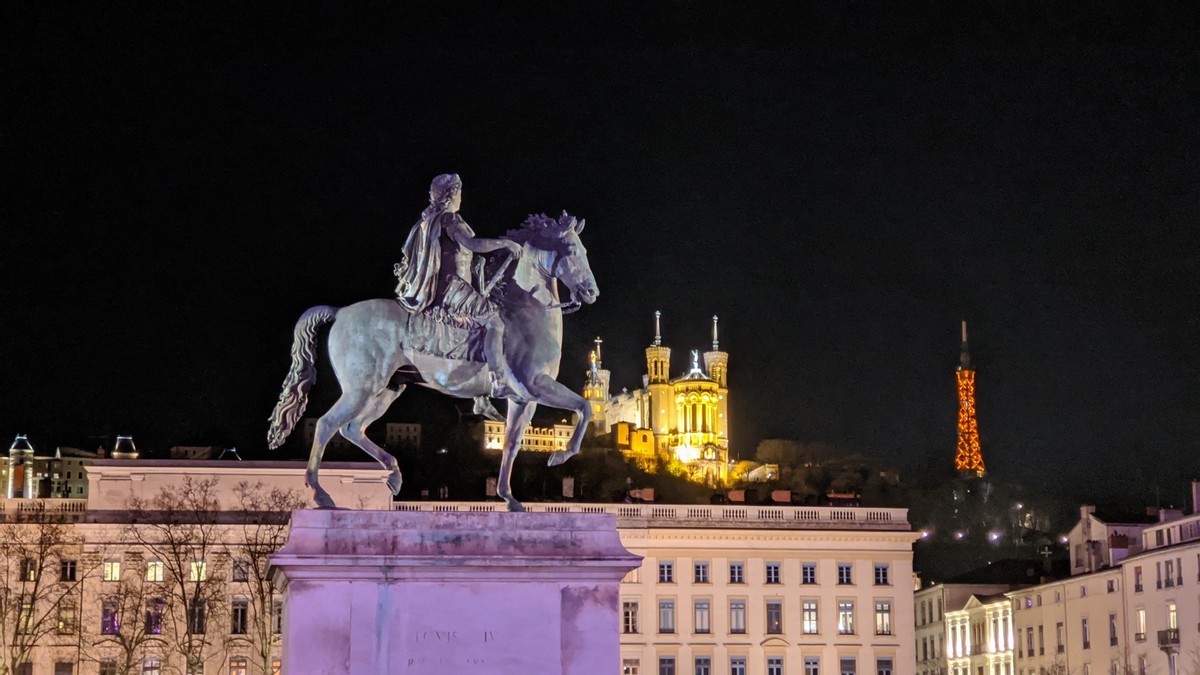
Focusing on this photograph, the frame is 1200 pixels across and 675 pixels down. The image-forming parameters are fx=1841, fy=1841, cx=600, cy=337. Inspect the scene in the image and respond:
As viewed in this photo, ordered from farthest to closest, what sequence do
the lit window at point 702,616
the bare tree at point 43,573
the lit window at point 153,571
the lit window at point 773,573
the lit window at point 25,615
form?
the lit window at point 773,573
the lit window at point 702,616
the lit window at point 153,571
the bare tree at point 43,573
the lit window at point 25,615

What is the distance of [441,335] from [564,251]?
61.4 inches

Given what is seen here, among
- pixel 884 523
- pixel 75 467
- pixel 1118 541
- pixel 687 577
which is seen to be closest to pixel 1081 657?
pixel 1118 541

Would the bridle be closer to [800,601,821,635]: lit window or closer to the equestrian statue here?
the equestrian statue

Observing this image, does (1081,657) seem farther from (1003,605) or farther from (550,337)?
(550,337)

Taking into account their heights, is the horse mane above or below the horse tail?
above

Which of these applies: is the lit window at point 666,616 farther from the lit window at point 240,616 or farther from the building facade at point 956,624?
the building facade at point 956,624

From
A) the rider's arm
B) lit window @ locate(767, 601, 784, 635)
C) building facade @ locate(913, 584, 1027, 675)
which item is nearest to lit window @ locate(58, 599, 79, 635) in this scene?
lit window @ locate(767, 601, 784, 635)

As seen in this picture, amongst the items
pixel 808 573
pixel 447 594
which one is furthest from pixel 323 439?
pixel 808 573

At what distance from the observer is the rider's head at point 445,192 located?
19.4 meters

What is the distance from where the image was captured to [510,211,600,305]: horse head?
63.3ft

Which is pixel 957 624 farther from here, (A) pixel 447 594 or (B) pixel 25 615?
(A) pixel 447 594

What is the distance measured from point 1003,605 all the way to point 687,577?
27902 millimetres

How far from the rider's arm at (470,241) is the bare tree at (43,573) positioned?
2074 inches

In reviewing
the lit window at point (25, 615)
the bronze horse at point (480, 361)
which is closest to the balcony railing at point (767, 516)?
the lit window at point (25, 615)
